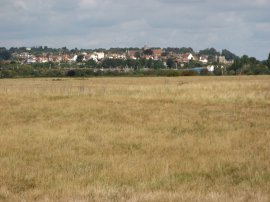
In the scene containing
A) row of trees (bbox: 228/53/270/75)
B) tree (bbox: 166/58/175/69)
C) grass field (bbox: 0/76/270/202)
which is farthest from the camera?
tree (bbox: 166/58/175/69)

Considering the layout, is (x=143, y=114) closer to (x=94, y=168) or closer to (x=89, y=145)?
(x=89, y=145)

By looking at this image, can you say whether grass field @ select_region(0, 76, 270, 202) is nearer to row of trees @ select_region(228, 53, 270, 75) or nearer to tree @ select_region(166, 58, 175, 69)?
row of trees @ select_region(228, 53, 270, 75)

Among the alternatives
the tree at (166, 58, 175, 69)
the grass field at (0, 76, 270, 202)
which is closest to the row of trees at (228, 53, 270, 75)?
the tree at (166, 58, 175, 69)

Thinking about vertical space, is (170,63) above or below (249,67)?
above

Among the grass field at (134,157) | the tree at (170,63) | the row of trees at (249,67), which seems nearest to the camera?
the grass field at (134,157)

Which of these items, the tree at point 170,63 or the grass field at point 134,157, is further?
the tree at point 170,63

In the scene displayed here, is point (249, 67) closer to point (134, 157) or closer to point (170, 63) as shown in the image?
point (170, 63)

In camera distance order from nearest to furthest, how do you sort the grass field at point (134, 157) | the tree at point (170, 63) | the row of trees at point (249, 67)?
the grass field at point (134, 157)
the row of trees at point (249, 67)
the tree at point (170, 63)

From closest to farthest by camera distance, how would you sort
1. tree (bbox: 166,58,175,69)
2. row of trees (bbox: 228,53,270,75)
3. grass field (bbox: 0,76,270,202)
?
1. grass field (bbox: 0,76,270,202)
2. row of trees (bbox: 228,53,270,75)
3. tree (bbox: 166,58,175,69)

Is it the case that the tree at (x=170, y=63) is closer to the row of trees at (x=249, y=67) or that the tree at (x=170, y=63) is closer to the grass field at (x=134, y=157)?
the row of trees at (x=249, y=67)

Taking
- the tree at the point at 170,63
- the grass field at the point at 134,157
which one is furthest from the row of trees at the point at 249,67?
the grass field at the point at 134,157

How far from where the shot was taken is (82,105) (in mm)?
25734

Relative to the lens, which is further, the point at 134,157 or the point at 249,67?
the point at 249,67

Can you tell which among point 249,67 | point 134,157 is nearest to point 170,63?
point 249,67
